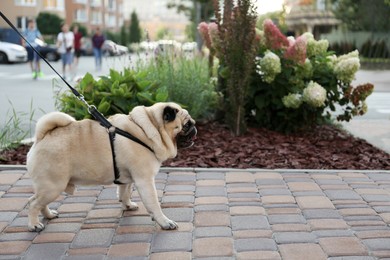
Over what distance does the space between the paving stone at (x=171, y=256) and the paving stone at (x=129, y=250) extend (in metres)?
0.07

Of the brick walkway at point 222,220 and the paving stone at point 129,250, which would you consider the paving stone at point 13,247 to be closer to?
the brick walkway at point 222,220

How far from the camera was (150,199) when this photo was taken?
4273 millimetres

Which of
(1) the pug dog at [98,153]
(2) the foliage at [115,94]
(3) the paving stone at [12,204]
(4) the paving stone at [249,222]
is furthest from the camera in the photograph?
(2) the foliage at [115,94]

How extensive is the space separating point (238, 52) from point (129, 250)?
171 inches

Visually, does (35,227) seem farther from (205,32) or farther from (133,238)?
(205,32)

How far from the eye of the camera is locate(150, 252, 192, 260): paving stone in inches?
151

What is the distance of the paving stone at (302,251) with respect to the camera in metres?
3.84

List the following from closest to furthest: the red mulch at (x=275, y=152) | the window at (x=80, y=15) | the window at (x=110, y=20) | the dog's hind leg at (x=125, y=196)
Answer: the dog's hind leg at (x=125, y=196) → the red mulch at (x=275, y=152) → the window at (x=80, y=15) → the window at (x=110, y=20)

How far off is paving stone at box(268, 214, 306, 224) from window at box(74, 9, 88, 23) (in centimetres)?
7933

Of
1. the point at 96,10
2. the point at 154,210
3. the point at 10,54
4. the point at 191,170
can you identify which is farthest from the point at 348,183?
the point at 96,10

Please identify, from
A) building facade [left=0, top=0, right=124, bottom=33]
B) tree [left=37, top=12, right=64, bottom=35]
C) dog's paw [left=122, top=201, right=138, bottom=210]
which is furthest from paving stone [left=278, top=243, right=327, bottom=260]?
tree [left=37, top=12, right=64, bottom=35]

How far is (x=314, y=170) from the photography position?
245 inches

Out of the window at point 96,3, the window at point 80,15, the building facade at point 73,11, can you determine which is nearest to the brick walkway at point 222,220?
the building facade at point 73,11

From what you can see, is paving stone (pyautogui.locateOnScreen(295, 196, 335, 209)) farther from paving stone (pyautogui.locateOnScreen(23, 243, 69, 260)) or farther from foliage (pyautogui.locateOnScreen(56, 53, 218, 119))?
foliage (pyautogui.locateOnScreen(56, 53, 218, 119))
